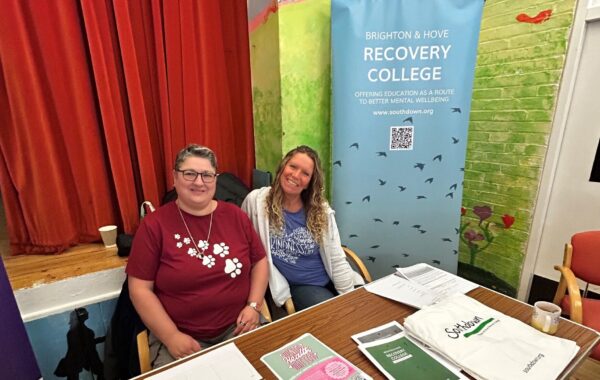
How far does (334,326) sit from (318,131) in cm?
138

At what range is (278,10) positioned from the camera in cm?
191

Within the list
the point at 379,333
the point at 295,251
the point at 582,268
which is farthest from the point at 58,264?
the point at 582,268

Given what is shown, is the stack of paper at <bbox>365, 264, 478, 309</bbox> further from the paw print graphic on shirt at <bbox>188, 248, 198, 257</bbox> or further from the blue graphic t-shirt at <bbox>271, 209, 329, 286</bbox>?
the paw print graphic on shirt at <bbox>188, 248, 198, 257</bbox>

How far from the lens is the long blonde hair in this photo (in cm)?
170

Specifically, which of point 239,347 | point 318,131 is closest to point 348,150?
point 318,131

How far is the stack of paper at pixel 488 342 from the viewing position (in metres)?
0.89

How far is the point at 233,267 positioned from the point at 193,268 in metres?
0.17

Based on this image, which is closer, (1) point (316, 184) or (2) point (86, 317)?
(2) point (86, 317)

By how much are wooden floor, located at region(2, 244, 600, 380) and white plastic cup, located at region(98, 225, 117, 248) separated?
3 cm

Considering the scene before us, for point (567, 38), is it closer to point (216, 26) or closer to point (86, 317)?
point (216, 26)

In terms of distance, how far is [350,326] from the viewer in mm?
1118

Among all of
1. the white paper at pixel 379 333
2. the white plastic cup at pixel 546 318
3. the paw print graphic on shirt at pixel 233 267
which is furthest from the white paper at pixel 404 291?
the paw print graphic on shirt at pixel 233 267

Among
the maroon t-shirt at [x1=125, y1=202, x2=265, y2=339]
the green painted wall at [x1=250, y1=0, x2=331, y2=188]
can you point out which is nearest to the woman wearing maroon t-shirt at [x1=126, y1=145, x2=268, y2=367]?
the maroon t-shirt at [x1=125, y1=202, x2=265, y2=339]

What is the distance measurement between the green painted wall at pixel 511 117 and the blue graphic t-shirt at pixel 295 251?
181 cm
